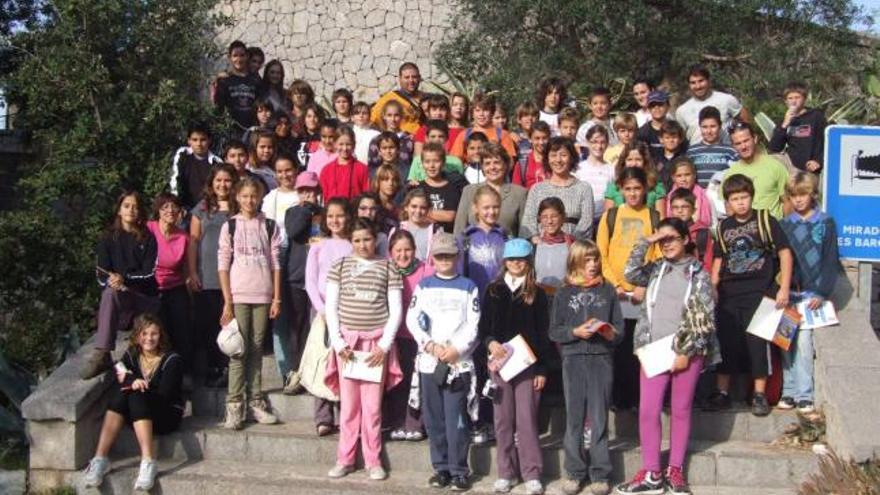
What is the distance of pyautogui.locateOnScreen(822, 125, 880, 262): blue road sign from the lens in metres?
7.75

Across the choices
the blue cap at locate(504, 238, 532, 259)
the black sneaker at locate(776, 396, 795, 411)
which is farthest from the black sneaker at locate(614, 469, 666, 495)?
the blue cap at locate(504, 238, 532, 259)

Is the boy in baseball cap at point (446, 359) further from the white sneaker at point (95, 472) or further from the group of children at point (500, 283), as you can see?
the white sneaker at point (95, 472)

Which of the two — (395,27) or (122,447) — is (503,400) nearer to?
(122,447)

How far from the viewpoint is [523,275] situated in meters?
7.46

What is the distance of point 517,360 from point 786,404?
2086mm

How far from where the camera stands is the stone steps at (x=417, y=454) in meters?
7.39

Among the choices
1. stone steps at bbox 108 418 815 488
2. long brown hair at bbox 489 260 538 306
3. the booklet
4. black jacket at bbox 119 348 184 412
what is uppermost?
long brown hair at bbox 489 260 538 306

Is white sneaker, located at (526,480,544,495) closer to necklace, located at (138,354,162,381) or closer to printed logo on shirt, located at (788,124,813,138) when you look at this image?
necklace, located at (138,354,162,381)

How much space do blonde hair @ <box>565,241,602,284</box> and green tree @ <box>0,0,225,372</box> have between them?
4.76m

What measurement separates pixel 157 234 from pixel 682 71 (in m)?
9.48

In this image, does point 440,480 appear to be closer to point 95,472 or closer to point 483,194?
point 483,194

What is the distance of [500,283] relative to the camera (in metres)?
7.47

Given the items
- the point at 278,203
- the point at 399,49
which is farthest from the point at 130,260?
the point at 399,49

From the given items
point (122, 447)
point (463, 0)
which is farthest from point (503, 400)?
point (463, 0)
